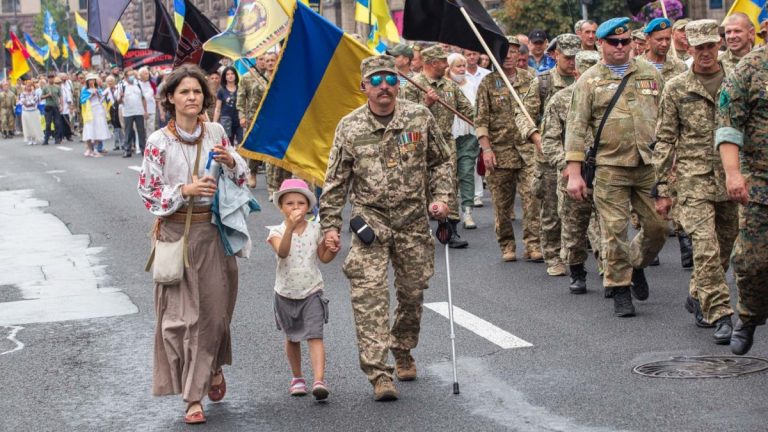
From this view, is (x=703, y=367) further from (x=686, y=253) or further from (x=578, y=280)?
(x=686, y=253)

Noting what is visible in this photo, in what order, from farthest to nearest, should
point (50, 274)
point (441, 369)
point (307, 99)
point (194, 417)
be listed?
point (50, 274)
point (307, 99)
point (441, 369)
point (194, 417)

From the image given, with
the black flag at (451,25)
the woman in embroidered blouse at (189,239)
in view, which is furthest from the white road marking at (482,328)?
the black flag at (451,25)

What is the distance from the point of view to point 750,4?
13.9 metres

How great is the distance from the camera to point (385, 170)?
7.79 m

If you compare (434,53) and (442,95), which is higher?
(434,53)

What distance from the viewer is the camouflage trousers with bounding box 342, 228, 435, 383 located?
7.71m

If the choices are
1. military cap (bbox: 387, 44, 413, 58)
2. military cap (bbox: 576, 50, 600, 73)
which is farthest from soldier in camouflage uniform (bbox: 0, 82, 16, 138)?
military cap (bbox: 576, 50, 600, 73)

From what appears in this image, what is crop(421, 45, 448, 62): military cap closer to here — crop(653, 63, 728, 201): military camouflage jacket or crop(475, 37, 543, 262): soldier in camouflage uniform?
crop(475, 37, 543, 262): soldier in camouflage uniform

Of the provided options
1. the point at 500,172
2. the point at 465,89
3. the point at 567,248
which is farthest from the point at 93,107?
the point at 567,248

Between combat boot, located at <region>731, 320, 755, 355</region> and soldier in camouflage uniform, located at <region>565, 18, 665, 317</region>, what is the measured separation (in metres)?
1.95

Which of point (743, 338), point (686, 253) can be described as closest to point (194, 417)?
point (743, 338)

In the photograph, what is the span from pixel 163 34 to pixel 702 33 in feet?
41.9

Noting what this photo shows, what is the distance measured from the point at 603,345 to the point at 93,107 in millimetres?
25881

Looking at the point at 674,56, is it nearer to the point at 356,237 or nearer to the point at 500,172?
the point at 500,172
